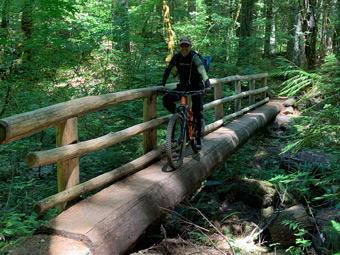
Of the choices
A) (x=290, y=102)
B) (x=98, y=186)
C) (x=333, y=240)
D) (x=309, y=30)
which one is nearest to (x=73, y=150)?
(x=98, y=186)

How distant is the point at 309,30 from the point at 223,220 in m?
8.00

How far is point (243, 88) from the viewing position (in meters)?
13.7

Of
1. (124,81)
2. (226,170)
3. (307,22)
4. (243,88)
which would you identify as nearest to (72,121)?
(226,170)

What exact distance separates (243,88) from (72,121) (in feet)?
36.6

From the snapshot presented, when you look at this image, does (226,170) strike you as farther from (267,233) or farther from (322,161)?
(267,233)

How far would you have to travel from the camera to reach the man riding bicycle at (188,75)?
5.18 metres

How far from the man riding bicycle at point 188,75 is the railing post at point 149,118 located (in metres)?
0.22

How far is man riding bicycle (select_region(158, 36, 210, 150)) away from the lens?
518cm

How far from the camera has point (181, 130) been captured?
5.21 metres

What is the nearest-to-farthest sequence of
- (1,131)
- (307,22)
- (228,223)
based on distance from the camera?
1. (1,131)
2. (228,223)
3. (307,22)

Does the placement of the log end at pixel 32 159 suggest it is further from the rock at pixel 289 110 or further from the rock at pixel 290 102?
the rock at pixel 290 102

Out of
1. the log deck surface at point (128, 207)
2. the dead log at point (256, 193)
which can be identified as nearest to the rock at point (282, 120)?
the dead log at point (256, 193)

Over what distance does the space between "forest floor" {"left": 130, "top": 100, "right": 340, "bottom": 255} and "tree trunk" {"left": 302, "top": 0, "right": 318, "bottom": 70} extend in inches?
154

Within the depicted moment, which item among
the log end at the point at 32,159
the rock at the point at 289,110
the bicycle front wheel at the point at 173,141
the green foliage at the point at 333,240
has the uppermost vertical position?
the log end at the point at 32,159
